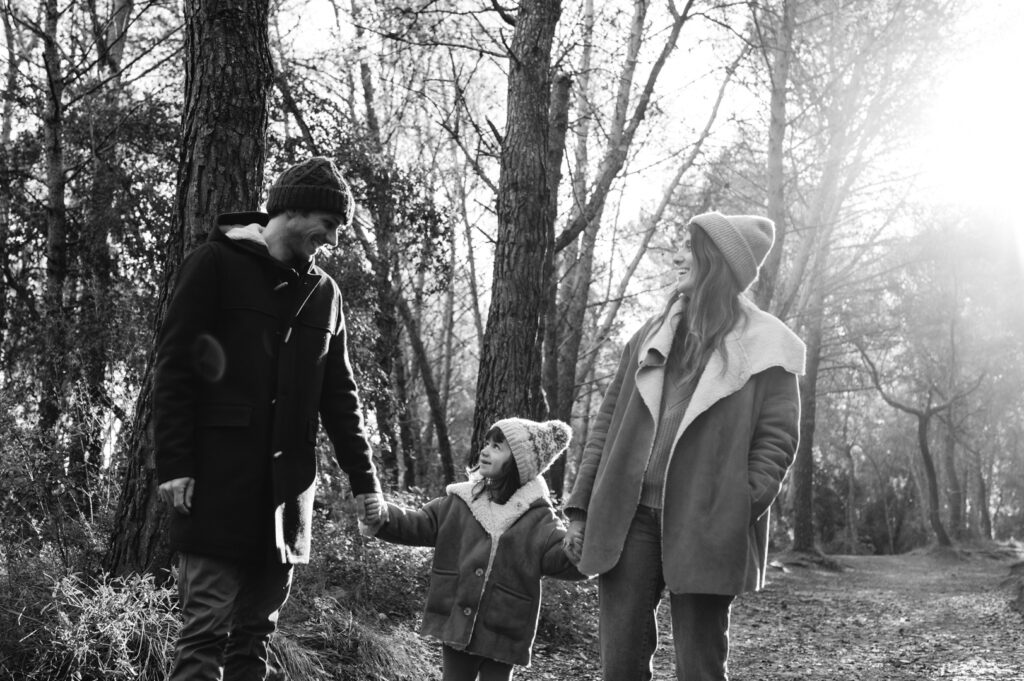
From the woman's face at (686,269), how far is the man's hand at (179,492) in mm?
1890

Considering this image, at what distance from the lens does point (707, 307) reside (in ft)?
11.9

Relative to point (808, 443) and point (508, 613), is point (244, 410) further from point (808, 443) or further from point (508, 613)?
point (808, 443)

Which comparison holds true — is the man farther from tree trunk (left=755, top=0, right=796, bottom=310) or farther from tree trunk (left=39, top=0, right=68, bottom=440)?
tree trunk (left=755, top=0, right=796, bottom=310)

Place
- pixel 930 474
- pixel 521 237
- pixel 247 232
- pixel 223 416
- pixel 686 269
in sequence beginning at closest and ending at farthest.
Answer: pixel 223 416 < pixel 247 232 < pixel 686 269 < pixel 521 237 < pixel 930 474

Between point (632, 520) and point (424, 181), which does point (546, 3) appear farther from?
point (632, 520)

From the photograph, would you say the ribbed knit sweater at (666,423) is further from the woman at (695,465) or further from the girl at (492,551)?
the girl at (492,551)

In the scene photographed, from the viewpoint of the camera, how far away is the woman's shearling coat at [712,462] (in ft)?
10.7

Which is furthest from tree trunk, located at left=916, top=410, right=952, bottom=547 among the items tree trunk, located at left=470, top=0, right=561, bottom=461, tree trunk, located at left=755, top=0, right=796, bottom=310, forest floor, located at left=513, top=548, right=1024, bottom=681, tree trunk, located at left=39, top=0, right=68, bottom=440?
tree trunk, located at left=39, top=0, right=68, bottom=440

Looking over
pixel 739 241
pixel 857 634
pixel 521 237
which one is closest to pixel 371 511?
pixel 739 241

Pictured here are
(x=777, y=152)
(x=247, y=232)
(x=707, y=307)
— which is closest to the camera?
(x=247, y=232)

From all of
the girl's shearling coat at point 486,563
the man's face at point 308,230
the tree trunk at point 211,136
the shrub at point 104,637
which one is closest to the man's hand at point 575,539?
the girl's shearling coat at point 486,563

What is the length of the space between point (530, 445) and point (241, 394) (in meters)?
1.52

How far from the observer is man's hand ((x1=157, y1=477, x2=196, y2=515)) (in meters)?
3.16

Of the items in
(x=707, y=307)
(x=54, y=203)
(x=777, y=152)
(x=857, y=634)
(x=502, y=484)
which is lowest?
(x=857, y=634)
